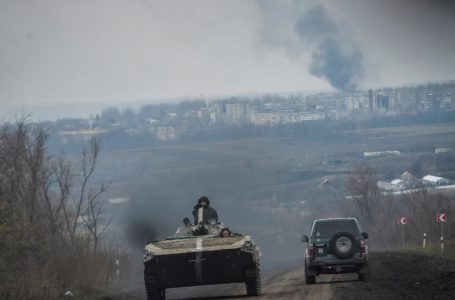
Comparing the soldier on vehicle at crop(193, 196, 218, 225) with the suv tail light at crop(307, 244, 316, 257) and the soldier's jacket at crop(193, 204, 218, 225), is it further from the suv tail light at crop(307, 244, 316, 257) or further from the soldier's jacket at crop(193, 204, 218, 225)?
the suv tail light at crop(307, 244, 316, 257)

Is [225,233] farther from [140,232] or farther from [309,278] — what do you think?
[140,232]

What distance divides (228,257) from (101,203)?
54.1 meters

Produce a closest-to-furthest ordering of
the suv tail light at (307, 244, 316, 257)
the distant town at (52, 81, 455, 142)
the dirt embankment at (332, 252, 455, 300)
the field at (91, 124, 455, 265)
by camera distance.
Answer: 1. the dirt embankment at (332, 252, 455, 300)
2. the suv tail light at (307, 244, 316, 257)
3. the field at (91, 124, 455, 265)
4. the distant town at (52, 81, 455, 142)

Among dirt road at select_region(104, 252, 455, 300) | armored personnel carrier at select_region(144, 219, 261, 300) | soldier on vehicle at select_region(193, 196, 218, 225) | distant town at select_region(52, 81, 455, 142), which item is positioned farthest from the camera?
distant town at select_region(52, 81, 455, 142)

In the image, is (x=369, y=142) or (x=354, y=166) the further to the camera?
(x=369, y=142)

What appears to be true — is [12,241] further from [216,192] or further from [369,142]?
[369,142]

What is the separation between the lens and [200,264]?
109 ft

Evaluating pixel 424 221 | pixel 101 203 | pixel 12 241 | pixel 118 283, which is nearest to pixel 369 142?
pixel 424 221

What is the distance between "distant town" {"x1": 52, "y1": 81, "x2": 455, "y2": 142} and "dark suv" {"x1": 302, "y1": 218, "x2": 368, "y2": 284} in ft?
267

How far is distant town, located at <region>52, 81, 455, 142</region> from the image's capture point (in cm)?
12475

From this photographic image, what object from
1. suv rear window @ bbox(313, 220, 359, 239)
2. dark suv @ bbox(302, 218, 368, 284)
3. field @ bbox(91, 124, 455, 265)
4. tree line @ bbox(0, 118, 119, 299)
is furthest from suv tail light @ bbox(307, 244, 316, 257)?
field @ bbox(91, 124, 455, 265)

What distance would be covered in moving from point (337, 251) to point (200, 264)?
567cm

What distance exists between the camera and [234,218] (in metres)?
91.6

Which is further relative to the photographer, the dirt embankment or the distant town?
the distant town
